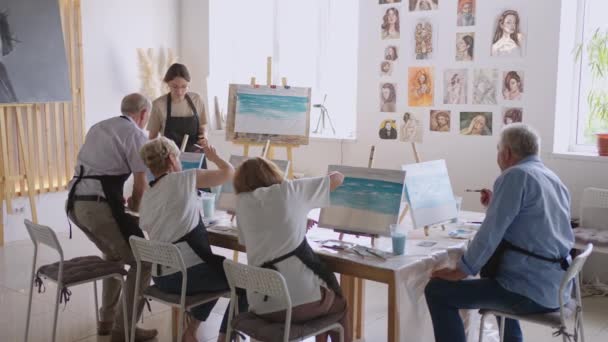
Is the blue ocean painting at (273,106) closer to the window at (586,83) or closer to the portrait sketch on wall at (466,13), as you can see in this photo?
the portrait sketch on wall at (466,13)

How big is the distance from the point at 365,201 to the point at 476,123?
253cm

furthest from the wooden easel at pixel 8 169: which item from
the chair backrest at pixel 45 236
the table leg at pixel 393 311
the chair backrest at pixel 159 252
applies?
the table leg at pixel 393 311

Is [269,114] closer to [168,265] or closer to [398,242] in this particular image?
[168,265]

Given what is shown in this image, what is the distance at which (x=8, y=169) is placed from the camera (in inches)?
242

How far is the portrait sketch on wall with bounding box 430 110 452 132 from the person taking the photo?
570 centimetres

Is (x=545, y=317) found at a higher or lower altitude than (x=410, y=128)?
lower

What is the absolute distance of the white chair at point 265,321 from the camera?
105 inches

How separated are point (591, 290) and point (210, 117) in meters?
4.33

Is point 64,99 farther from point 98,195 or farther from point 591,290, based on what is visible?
point 591,290

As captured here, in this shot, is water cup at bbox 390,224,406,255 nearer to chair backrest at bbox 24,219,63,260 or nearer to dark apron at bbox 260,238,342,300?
dark apron at bbox 260,238,342,300

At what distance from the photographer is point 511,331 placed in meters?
3.33

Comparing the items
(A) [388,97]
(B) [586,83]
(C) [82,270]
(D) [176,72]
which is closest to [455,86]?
(A) [388,97]

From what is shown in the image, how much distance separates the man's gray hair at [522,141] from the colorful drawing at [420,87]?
2736mm

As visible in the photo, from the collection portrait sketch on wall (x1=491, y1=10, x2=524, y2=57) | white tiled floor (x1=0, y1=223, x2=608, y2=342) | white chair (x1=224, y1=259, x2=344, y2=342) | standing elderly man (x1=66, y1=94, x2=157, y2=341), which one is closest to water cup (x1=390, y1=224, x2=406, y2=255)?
white chair (x1=224, y1=259, x2=344, y2=342)
